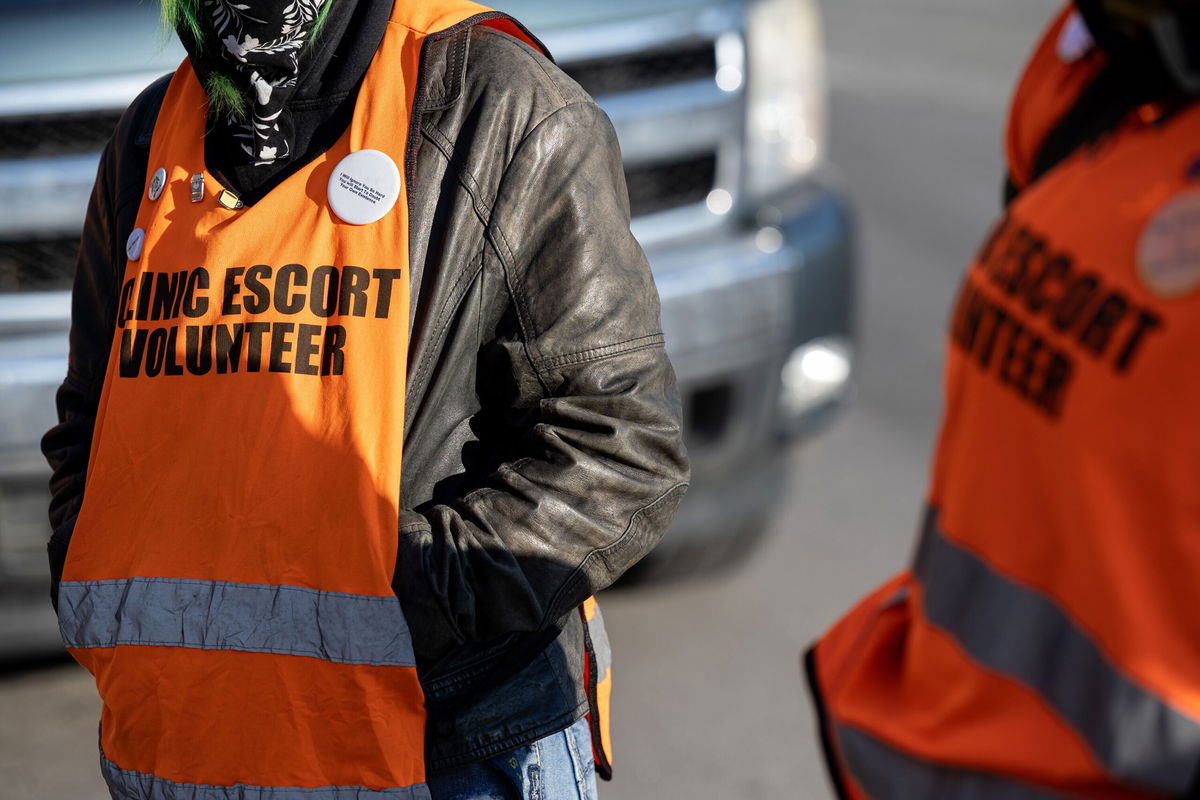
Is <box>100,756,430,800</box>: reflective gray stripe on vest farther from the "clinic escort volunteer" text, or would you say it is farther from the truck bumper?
the truck bumper

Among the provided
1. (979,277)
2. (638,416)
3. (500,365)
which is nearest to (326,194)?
(500,365)

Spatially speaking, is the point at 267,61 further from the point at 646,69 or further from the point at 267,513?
the point at 646,69

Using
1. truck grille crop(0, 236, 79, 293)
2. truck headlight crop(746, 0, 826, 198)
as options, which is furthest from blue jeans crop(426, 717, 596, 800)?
truck headlight crop(746, 0, 826, 198)

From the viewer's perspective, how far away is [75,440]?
2072mm

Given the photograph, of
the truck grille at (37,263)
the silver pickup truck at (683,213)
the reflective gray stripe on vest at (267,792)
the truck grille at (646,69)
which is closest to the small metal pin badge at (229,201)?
the reflective gray stripe on vest at (267,792)

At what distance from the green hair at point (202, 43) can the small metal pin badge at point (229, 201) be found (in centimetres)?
12

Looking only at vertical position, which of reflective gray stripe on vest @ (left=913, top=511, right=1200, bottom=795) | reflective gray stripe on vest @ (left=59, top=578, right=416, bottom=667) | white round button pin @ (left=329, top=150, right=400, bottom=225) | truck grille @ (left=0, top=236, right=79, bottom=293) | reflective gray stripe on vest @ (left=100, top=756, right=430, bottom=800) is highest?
white round button pin @ (left=329, top=150, right=400, bottom=225)

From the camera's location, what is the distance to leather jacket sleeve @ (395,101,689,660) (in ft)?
5.56

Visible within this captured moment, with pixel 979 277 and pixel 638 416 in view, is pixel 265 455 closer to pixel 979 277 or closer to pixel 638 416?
pixel 638 416

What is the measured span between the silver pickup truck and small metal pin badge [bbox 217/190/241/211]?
62.7 inches

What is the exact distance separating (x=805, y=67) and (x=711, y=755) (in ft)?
6.60

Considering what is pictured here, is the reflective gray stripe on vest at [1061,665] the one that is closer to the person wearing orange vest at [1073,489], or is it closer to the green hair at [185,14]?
the person wearing orange vest at [1073,489]

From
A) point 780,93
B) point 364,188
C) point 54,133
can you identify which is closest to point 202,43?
point 364,188

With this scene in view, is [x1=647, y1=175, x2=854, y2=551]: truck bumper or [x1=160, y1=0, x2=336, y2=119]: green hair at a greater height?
[x1=160, y1=0, x2=336, y2=119]: green hair
